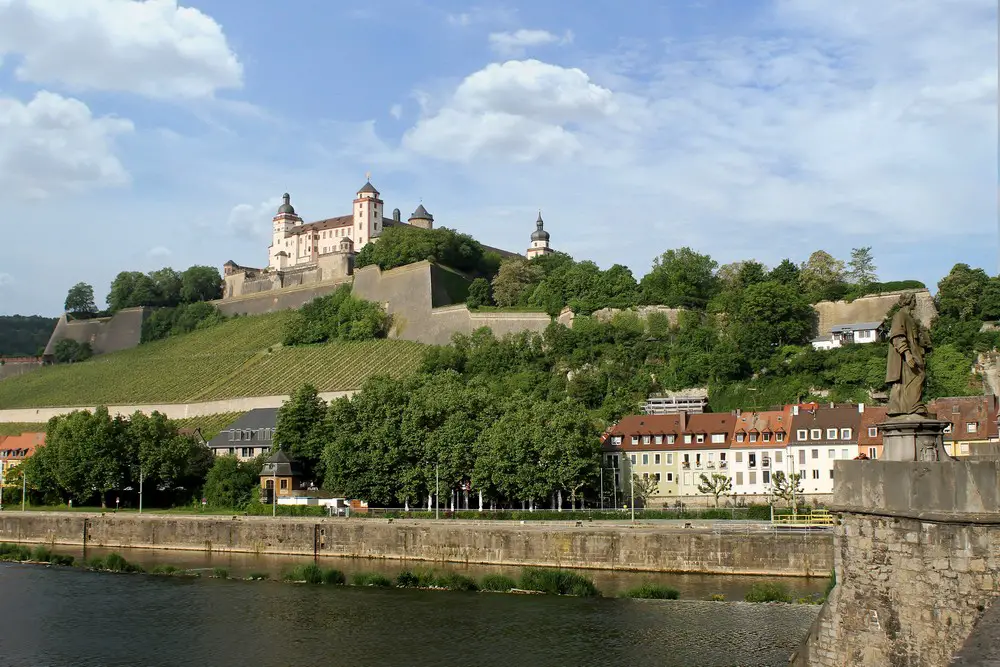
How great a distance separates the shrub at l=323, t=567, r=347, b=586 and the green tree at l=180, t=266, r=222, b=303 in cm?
9365

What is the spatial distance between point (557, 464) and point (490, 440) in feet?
12.6

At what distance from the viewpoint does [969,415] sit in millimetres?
48531

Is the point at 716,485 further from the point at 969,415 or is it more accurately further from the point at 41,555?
the point at 41,555

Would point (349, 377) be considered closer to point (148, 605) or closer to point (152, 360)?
point (152, 360)

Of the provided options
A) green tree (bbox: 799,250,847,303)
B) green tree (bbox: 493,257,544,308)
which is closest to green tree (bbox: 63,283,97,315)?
green tree (bbox: 493,257,544,308)

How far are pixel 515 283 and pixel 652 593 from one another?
212 feet

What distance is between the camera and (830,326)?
74.2 m

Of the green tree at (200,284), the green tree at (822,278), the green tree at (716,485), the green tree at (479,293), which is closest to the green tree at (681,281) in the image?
the green tree at (822,278)

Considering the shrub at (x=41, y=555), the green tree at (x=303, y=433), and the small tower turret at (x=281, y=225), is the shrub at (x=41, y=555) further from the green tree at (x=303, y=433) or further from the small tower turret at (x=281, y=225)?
the small tower turret at (x=281, y=225)

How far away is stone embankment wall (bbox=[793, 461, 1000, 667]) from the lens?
31.8 ft

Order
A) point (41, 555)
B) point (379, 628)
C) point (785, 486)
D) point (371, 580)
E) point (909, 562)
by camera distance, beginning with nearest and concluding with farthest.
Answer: point (909, 562)
point (379, 628)
point (371, 580)
point (41, 555)
point (785, 486)

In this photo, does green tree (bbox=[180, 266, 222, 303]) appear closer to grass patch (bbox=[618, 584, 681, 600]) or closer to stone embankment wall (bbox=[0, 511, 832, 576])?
stone embankment wall (bbox=[0, 511, 832, 576])

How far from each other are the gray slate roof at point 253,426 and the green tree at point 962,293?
46.5 metres

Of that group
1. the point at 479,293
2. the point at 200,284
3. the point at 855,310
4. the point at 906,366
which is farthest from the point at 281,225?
the point at 906,366
